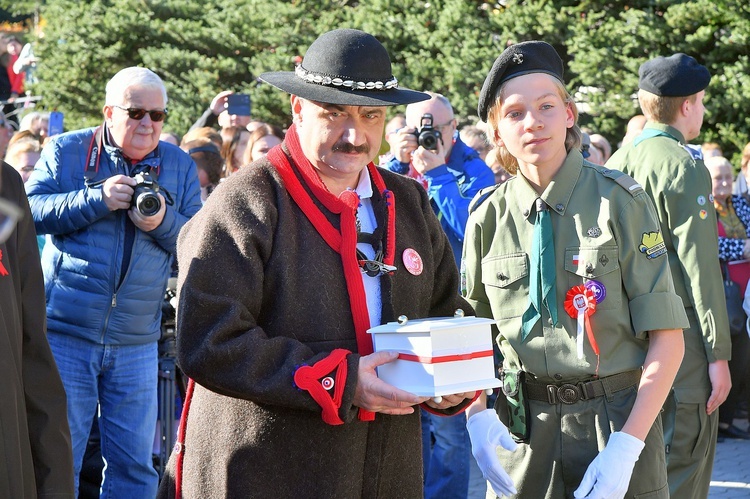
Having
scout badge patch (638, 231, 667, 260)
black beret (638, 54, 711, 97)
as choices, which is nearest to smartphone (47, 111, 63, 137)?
black beret (638, 54, 711, 97)

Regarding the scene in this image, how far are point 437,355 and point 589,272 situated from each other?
2.68ft

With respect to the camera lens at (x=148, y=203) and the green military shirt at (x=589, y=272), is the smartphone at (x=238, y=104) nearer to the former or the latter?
the camera lens at (x=148, y=203)

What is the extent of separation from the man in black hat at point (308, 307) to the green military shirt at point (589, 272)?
0.51 m

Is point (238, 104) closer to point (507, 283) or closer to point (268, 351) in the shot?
point (507, 283)

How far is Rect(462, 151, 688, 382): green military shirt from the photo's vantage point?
3045mm

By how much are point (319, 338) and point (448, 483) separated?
3327mm

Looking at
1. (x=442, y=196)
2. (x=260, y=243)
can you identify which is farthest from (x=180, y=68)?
(x=260, y=243)

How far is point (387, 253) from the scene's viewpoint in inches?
107

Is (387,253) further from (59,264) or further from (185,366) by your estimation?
(59,264)

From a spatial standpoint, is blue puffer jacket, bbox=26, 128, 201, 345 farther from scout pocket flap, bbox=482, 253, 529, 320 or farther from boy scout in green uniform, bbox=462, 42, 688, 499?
boy scout in green uniform, bbox=462, 42, 688, 499

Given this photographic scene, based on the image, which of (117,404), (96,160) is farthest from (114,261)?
(117,404)

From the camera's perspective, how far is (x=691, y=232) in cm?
418

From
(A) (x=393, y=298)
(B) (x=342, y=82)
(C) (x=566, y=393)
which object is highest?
(B) (x=342, y=82)

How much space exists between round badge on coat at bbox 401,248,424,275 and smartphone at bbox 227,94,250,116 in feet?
19.0
